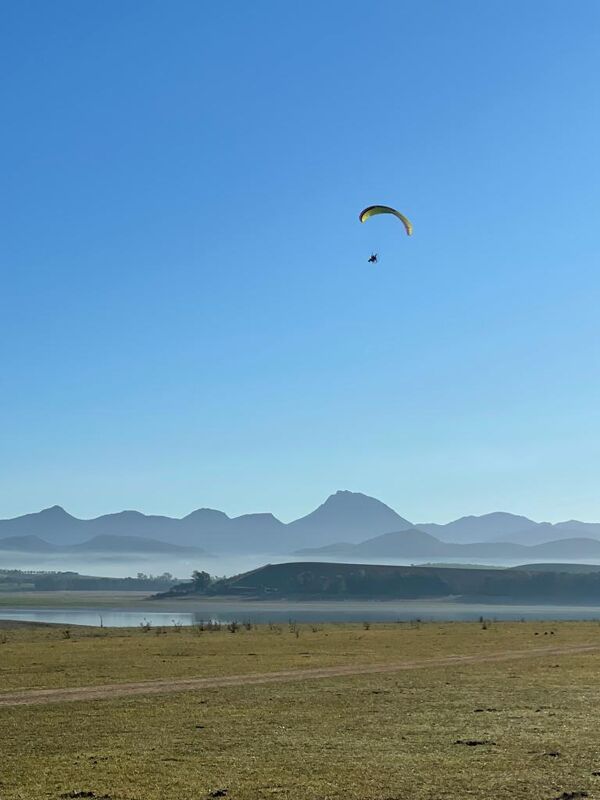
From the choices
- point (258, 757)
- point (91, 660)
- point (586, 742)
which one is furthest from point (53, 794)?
point (91, 660)

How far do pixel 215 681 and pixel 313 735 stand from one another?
14093 millimetres

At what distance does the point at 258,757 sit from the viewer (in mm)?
21016

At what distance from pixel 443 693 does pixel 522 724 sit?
282 inches

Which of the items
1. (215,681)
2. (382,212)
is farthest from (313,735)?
(382,212)

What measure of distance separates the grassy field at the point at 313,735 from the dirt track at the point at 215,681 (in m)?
1.30

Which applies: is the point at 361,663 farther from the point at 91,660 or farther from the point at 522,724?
the point at 522,724

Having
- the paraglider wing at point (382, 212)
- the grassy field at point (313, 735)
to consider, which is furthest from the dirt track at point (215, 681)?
the paraglider wing at point (382, 212)

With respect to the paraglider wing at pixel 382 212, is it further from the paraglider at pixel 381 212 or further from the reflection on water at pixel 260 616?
the reflection on water at pixel 260 616

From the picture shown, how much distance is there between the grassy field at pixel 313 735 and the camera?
716 inches

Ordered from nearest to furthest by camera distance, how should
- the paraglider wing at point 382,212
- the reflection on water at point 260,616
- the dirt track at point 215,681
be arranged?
the dirt track at point 215,681 < the paraglider wing at point 382,212 < the reflection on water at point 260,616

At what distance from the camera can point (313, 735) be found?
23.9m

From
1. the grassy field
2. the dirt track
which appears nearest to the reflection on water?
the dirt track

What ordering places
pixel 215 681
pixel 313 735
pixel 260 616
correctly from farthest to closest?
1. pixel 260 616
2. pixel 215 681
3. pixel 313 735

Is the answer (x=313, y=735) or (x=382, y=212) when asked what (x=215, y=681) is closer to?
(x=313, y=735)
